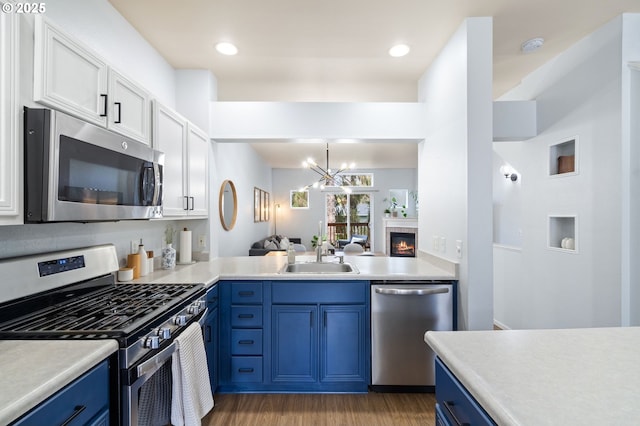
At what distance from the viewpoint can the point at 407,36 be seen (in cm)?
238

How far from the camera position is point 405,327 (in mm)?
2344

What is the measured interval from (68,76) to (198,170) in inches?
53.9

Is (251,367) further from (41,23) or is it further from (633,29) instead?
(633,29)

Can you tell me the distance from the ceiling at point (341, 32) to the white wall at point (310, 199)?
230 inches

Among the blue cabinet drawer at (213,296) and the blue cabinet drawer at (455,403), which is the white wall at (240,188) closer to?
the blue cabinet drawer at (213,296)

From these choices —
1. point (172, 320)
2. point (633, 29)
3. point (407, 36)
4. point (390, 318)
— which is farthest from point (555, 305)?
point (172, 320)

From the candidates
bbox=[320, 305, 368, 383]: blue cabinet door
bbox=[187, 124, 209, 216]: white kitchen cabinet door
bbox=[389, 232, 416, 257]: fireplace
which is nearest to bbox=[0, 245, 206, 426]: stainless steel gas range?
bbox=[187, 124, 209, 216]: white kitchen cabinet door

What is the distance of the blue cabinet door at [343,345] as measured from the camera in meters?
2.36

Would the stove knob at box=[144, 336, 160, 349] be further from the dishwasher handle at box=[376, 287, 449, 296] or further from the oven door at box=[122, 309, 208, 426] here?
the dishwasher handle at box=[376, 287, 449, 296]

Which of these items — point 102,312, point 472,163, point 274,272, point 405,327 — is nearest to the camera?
point 102,312

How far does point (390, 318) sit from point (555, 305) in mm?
1680

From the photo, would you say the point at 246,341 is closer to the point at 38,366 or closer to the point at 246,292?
the point at 246,292

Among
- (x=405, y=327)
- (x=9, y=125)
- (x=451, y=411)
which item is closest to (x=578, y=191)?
(x=405, y=327)

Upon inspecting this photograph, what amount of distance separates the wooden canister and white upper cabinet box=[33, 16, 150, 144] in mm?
822
